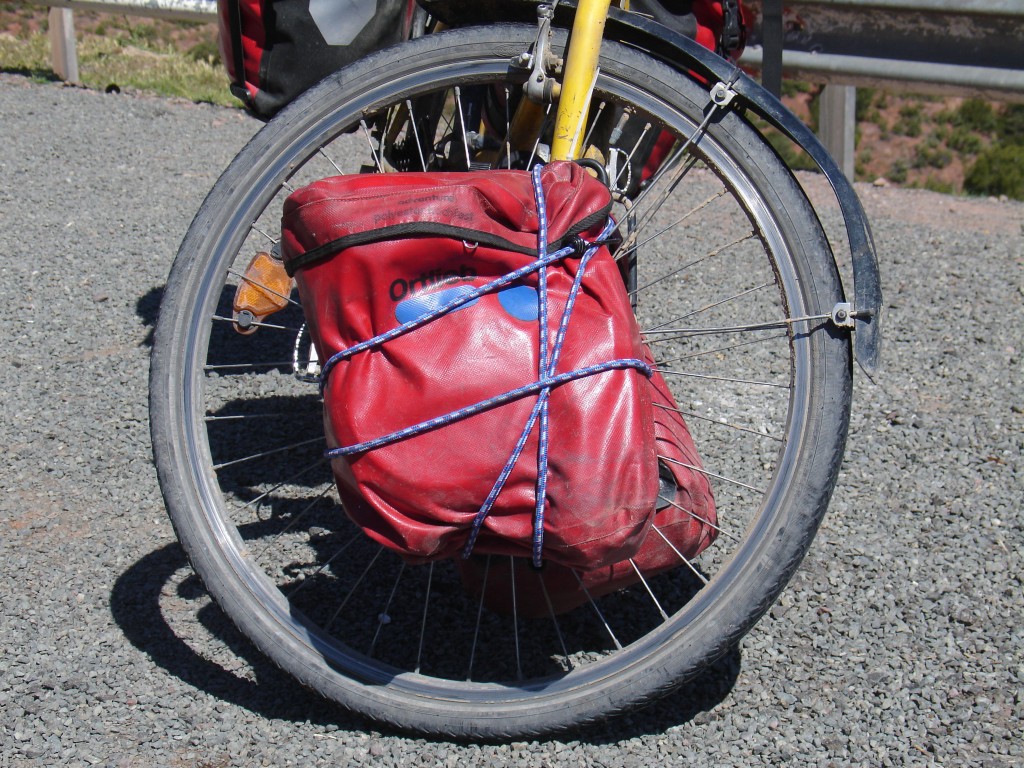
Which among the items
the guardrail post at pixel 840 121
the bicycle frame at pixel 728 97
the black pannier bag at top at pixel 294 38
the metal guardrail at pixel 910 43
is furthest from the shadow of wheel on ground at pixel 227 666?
the guardrail post at pixel 840 121

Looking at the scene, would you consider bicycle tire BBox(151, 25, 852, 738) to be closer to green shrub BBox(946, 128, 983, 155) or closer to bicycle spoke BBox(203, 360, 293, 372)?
bicycle spoke BBox(203, 360, 293, 372)

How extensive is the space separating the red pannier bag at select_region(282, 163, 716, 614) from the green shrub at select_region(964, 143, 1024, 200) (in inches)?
416

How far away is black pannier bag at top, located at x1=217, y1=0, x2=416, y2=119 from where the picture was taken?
244cm

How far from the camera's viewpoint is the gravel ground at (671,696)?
187 cm

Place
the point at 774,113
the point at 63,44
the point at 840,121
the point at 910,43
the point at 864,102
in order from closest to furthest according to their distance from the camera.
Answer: the point at 774,113
the point at 910,43
the point at 840,121
the point at 63,44
the point at 864,102

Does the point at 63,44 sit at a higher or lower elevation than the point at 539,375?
higher

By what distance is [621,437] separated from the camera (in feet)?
5.24

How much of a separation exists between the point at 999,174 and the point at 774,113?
1112 centimetres

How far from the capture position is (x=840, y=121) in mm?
5555

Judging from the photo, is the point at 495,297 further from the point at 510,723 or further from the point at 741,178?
the point at 510,723

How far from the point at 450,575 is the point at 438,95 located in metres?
1.13

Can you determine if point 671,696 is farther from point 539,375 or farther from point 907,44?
point 907,44

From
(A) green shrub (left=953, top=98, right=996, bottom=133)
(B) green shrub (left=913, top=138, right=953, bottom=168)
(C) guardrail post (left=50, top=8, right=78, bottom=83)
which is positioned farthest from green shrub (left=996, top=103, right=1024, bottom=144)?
(C) guardrail post (left=50, top=8, right=78, bottom=83)

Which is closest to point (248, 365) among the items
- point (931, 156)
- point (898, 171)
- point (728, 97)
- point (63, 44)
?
point (728, 97)
